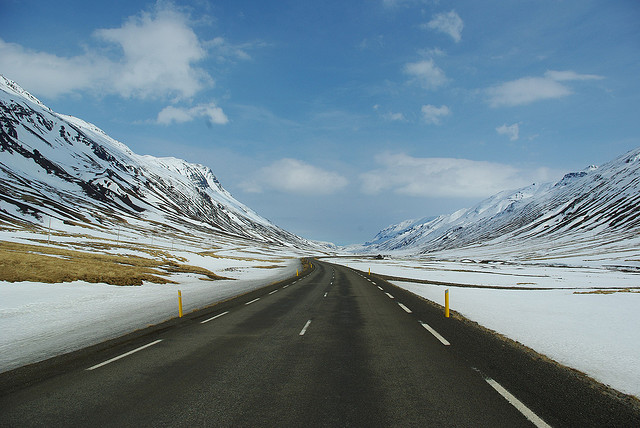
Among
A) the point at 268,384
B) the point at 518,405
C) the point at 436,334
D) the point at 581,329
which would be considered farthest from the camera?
the point at 581,329

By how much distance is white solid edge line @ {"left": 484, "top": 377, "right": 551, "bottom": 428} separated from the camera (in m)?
4.87

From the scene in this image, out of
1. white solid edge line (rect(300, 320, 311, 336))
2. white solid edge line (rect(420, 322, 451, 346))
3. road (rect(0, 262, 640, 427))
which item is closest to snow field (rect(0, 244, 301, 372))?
road (rect(0, 262, 640, 427))

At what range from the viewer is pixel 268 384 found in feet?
21.4

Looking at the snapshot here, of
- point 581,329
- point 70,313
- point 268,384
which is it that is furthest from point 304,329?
point 70,313

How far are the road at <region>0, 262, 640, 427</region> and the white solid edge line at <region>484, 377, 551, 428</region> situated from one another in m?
0.02

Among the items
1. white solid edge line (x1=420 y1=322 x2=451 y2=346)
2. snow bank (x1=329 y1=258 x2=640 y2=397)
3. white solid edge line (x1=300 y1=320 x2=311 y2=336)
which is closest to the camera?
snow bank (x1=329 y1=258 x2=640 y2=397)

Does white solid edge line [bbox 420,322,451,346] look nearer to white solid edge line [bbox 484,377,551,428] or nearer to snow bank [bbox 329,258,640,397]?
snow bank [bbox 329,258,640,397]

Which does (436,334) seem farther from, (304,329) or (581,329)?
(581,329)

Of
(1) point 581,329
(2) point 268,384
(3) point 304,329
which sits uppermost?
(1) point 581,329

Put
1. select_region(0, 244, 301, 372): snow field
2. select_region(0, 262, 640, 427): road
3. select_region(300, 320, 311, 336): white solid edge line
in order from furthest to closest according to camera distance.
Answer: select_region(300, 320, 311, 336): white solid edge line
select_region(0, 244, 301, 372): snow field
select_region(0, 262, 640, 427): road

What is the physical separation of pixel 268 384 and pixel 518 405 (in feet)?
13.6

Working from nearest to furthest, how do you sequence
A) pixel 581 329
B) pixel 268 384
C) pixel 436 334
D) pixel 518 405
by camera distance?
pixel 518 405, pixel 268 384, pixel 436 334, pixel 581 329

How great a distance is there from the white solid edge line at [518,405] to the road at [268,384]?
0.05 ft

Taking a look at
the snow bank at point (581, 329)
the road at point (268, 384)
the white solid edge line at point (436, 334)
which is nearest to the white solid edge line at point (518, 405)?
the road at point (268, 384)
